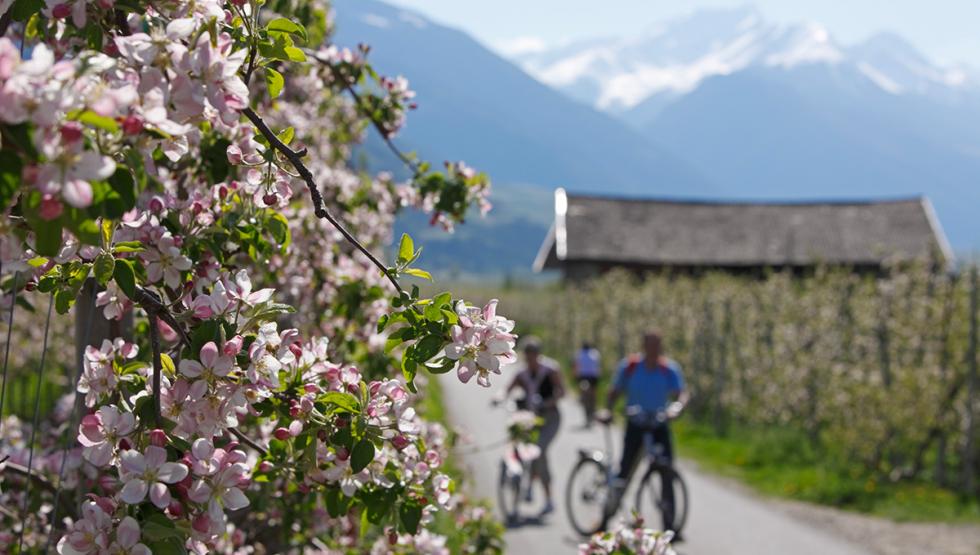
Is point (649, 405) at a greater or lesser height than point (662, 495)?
greater

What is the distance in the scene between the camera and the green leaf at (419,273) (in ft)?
6.15

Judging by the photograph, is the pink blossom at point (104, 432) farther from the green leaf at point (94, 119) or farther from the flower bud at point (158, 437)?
the green leaf at point (94, 119)

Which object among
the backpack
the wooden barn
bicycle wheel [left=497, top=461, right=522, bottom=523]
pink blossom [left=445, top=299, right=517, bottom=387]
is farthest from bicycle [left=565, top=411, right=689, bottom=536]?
the wooden barn

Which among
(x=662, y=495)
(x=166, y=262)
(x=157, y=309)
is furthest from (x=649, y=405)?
(x=157, y=309)

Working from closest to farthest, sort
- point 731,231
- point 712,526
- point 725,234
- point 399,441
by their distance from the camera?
point 399,441 < point 712,526 < point 725,234 < point 731,231

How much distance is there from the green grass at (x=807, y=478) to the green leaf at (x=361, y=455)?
982 cm

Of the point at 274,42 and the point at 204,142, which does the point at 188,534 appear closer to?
the point at 274,42

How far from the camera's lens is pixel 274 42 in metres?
1.81

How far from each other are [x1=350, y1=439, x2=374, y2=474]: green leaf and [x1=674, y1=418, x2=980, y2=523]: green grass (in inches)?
387

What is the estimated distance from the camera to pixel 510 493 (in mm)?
10680

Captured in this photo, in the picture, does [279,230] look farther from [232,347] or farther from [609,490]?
[609,490]

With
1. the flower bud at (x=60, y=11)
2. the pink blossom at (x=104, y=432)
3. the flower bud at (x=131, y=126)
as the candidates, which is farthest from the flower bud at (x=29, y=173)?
the pink blossom at (x=104, y=432)

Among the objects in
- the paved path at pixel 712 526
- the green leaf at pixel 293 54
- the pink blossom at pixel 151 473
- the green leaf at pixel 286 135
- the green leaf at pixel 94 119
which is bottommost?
the paved path at pixel 712 526

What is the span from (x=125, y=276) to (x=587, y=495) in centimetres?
816
